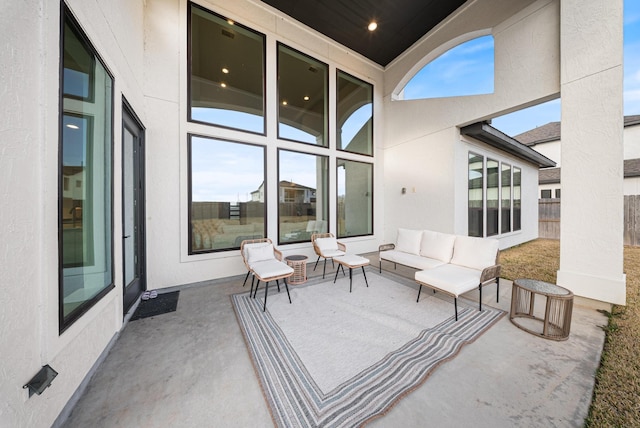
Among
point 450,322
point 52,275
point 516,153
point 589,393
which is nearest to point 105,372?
point 52,275

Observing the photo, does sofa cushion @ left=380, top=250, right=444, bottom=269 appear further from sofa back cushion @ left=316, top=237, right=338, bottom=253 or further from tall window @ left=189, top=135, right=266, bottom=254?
tall window @ left=189, top=135, right=266, bottom=254

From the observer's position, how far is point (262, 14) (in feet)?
14.7

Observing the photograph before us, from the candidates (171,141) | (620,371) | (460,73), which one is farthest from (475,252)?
(171,141)

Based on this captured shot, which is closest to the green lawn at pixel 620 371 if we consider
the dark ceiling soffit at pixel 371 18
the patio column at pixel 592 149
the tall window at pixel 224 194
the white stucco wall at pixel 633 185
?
the patio column at pixel 592 149

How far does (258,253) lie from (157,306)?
1.49m

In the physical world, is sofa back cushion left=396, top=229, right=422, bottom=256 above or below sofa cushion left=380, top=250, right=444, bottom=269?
above

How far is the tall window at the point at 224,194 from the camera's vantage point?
384 centimetres

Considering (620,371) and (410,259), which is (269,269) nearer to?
(410,259)

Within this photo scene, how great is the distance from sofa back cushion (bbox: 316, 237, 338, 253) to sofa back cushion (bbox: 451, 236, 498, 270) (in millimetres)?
2100

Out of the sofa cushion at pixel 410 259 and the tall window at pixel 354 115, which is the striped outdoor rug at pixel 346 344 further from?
the tall window at pixel 354 115

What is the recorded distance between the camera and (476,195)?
554 centimetres

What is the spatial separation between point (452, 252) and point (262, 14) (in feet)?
19.4

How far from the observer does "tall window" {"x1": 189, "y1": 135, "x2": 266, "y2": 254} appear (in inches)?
151

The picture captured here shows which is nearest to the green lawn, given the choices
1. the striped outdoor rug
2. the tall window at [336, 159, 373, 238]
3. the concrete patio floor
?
the concrete patio floor
